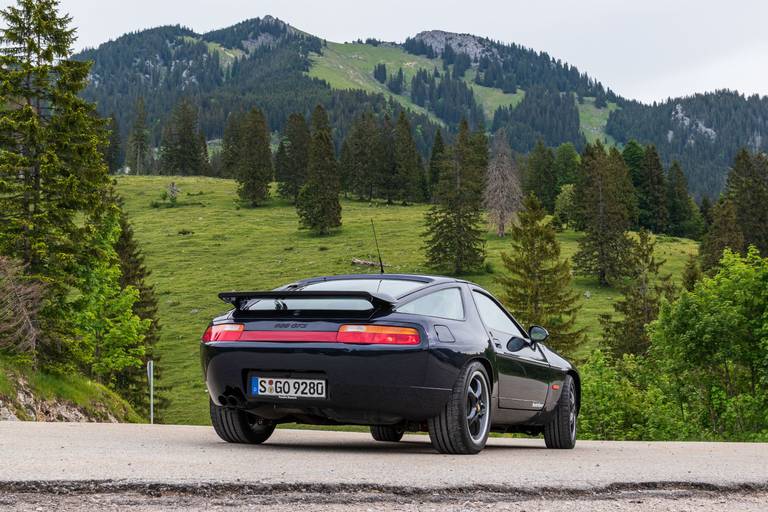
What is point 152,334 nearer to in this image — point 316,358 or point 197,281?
point 197,281

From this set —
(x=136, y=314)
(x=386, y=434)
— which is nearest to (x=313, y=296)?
(x=386, y=434)

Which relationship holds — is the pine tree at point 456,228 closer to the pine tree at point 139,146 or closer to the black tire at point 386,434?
the black tire at point 386,434

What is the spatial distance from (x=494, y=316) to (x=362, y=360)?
2080mm

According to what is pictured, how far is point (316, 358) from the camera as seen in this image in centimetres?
637

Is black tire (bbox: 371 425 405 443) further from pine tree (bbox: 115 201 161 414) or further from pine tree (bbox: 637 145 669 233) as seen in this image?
pine tree (bbox: 637 145 669 233)

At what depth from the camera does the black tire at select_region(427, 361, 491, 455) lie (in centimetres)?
659

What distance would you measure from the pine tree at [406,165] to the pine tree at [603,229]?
34.1 m

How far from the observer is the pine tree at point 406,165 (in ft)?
353

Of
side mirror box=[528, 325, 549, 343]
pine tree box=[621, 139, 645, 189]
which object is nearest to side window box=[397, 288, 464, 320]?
side mirror box=[528, 325, 549, 343]

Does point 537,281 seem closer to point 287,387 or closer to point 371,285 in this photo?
point 371,285

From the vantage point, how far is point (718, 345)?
981 inches

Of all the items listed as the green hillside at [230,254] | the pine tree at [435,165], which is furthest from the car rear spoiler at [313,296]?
the pine tree at [435,165]

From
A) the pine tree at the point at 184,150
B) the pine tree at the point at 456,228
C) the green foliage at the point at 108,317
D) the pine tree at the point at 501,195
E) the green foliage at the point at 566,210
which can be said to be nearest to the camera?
the green foliage at the point at 108,317

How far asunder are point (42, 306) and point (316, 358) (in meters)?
21.7
